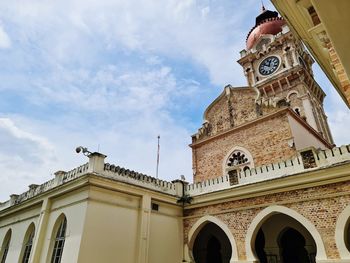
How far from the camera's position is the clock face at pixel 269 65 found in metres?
26.9

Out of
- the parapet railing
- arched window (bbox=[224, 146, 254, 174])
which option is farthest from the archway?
the parapet railing

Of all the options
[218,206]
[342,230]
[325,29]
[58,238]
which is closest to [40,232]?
[58,238]

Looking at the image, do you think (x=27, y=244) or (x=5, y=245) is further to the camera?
(x=5, y=245)

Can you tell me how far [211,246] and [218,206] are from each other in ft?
13.4

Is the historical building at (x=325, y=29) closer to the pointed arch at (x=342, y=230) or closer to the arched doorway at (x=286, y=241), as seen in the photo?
the pointed arch at (x=342, y=230)

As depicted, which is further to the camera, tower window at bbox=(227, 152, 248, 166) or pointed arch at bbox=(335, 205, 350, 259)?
tower window at bbox=(227, 152, 248, 166)

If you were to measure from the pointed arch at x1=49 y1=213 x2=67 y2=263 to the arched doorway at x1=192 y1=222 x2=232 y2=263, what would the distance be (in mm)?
6801

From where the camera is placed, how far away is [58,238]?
1138cm

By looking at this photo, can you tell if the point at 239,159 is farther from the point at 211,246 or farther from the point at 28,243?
the point at 28,243

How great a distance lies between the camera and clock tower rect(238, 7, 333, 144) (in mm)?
23125

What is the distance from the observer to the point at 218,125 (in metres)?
17.8

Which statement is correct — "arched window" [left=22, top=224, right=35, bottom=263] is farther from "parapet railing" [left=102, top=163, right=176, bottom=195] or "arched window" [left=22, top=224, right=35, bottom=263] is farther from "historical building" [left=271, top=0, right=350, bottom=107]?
"historical building" [left=271, top=0, right=350, bottom=107]

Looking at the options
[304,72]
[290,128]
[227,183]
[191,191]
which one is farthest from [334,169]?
[304,72]

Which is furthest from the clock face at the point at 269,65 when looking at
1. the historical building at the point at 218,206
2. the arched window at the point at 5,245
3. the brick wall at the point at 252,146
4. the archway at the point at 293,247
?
the arched window at the point at 5,245
